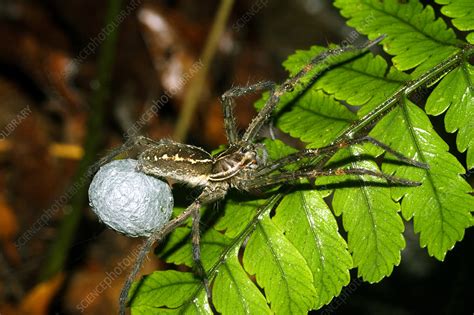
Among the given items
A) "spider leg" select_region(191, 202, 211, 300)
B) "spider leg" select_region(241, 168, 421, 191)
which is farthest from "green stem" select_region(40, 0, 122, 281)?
"spider leg" select_region(241, 168, 421, 191)

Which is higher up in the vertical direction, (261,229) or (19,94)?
(19,94)

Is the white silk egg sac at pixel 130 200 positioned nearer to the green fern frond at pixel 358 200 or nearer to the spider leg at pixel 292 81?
the green fern frond at pixel 358 200

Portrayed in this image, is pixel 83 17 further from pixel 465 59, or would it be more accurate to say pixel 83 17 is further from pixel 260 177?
pixel 465 59

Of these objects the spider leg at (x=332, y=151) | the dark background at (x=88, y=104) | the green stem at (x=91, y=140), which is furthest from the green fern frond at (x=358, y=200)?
the dark background at (x=88, y=104)

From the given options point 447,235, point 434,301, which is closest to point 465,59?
point 447,235

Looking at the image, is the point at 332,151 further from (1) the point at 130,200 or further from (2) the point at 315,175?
(1) the point at 130,200

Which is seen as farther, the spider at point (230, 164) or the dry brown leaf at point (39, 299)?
the dry brown leaf at point (39, 299)
